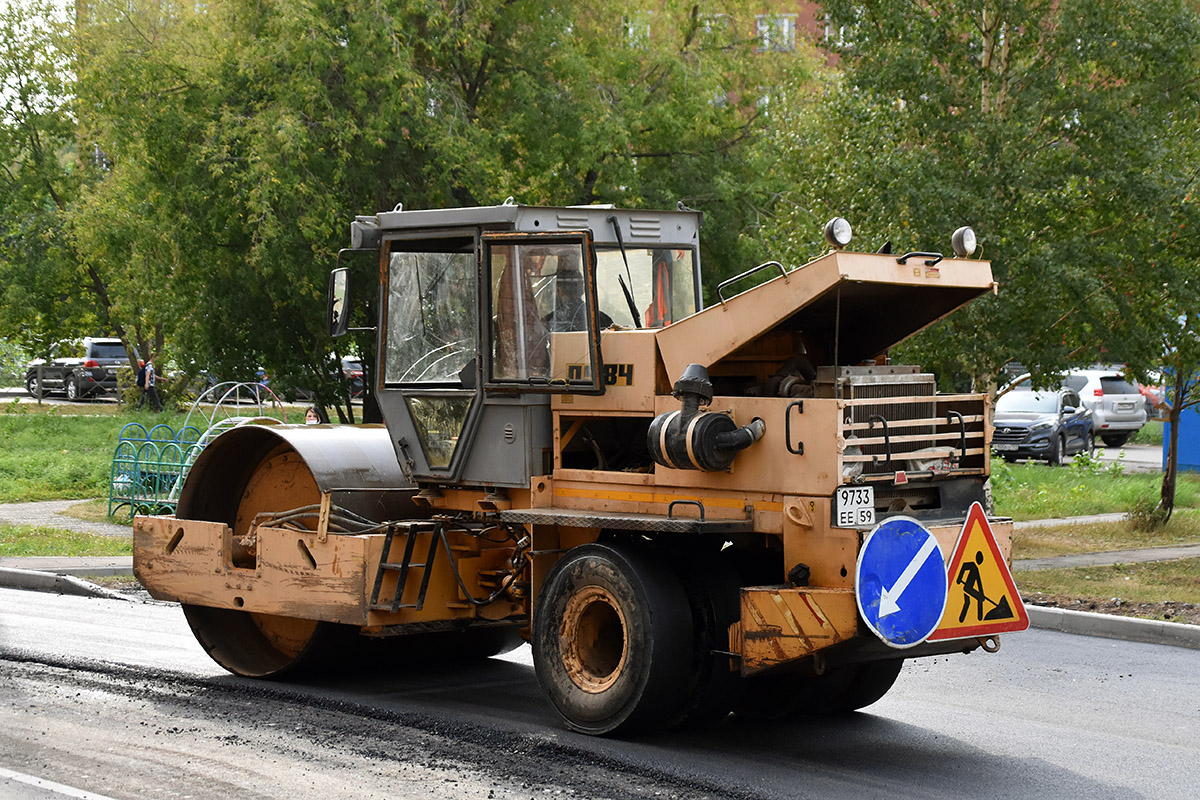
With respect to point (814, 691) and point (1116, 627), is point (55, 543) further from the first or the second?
point (1116, 627)

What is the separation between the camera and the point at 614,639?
25.5 feet

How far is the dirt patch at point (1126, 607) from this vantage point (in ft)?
37.8

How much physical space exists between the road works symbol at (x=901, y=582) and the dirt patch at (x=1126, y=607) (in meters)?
Answer: 5.32

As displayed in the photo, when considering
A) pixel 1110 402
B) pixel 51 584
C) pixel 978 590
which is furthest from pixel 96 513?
pixel 1110 402

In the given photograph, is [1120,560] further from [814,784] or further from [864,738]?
[814,784]

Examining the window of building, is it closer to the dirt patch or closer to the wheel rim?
the dirt patch

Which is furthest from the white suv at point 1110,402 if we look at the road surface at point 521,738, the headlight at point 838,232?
the headlight at point 838,232

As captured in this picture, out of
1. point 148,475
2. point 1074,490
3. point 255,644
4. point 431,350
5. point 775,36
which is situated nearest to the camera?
point 431,350

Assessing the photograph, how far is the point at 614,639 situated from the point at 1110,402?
26.4 meters

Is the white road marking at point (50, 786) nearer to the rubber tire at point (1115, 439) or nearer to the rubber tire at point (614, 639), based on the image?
the rubber tire at point (614, 639)

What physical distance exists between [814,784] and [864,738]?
1114mm

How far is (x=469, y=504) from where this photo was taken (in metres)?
8.67

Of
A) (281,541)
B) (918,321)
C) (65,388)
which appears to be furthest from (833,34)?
(65,388)

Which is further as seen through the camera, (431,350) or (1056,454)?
(1056,454)
